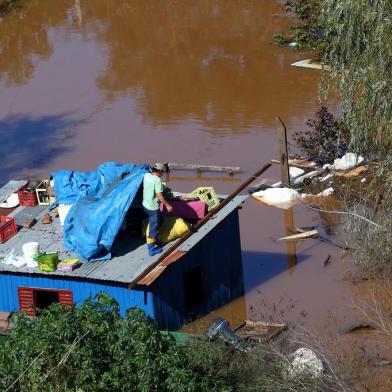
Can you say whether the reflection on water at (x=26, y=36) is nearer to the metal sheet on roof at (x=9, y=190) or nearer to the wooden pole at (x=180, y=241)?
the metal sheet on roof at (x=9, y=190)

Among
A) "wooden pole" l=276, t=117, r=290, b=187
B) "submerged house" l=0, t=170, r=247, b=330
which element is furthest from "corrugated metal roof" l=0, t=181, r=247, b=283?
"wooden pole" l=276, t=117, r=290, b=187

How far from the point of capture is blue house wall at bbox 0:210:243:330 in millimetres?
15719

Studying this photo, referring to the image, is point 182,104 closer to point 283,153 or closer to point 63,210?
point 283,153

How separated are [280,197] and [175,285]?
7690 millimetres

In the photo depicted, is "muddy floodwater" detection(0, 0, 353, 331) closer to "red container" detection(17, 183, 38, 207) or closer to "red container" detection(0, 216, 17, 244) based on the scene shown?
"red container" detection(0, 216, 17, 244)

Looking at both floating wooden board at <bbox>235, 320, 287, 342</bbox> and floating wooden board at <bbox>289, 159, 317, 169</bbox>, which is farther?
floating wooden board at <bbox>289, 159, 317, 169</bbox>

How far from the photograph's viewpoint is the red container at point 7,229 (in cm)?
1730

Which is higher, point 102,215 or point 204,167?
point 102,215

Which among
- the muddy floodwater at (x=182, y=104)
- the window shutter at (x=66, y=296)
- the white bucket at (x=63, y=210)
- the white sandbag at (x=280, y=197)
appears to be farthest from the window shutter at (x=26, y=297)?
the white sandbag at (x=280, y=197)

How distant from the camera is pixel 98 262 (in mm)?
16172

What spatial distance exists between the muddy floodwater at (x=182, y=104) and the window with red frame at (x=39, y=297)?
2.95 metres

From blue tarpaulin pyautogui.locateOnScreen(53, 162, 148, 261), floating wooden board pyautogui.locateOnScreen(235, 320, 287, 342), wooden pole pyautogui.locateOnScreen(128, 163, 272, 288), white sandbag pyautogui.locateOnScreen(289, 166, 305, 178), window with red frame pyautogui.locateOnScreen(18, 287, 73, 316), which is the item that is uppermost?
blue tarpaulin pyautogui.locateOnScreen(53, 162, 148, 261)

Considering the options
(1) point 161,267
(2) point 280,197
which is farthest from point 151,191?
(2) point 280,197

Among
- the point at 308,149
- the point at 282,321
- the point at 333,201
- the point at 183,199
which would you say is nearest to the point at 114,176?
the point at 183,199
